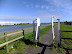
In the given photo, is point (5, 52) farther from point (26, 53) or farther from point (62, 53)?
point (62, 53)

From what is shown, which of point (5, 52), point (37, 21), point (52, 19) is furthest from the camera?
point (37, 21)

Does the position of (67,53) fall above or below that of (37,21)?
below

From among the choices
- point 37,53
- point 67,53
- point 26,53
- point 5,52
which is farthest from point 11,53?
point 67,53

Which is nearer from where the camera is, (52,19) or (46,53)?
(46,53)

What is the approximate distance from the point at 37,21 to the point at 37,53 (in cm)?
291

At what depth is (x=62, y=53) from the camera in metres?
4.62

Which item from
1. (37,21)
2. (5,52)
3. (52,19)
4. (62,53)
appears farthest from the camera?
(37,21)

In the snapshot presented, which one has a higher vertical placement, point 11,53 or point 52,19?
point 52,19

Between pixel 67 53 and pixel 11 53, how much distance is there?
4.11 meters

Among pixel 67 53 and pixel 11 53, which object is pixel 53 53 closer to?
pixel 67 53

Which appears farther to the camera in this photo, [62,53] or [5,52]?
[5,52]

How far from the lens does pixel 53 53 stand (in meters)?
4.71

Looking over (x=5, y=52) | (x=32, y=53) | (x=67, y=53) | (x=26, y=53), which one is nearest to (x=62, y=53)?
(x=67, y=53)

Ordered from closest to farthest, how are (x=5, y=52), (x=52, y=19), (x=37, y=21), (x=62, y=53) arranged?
(x=62, y=53) → (x=5, y=52) → (x=52, y=19) → (x=37, y=21)
